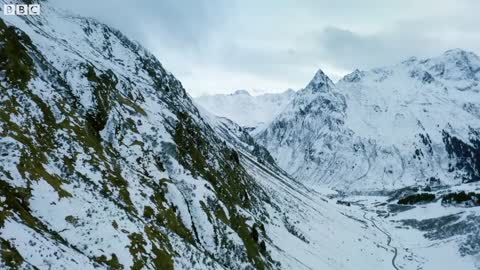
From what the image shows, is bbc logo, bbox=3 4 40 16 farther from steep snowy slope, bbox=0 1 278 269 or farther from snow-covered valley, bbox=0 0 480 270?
steep snowy slope, bbox=0 1 278 269

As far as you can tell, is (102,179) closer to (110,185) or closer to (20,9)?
(110,185)

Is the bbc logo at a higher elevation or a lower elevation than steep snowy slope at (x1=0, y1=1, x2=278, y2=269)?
higher

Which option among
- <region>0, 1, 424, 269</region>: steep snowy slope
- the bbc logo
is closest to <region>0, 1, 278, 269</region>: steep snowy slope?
<region>0, 1, 424, 269</region>: steep snowy slope

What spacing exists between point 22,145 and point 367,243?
299ft

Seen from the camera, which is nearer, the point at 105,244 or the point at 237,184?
the point at 105,244

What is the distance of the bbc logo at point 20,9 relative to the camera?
212 feet

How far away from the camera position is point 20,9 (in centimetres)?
7544

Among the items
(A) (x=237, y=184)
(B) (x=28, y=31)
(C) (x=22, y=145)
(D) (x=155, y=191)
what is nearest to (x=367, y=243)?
(A) (x=237, y=184)

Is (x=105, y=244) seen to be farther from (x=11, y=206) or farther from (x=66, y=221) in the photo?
(x=11, y=206)

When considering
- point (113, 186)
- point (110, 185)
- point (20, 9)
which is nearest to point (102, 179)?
point (110, 185)

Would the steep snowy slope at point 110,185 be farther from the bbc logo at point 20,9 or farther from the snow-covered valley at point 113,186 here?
the bbc logo at point 20,9

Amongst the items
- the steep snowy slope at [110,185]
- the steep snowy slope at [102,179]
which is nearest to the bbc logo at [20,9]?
the steep snowy slope at [110,185]

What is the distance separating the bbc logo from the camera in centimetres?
6455

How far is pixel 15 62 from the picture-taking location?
4634 cm
